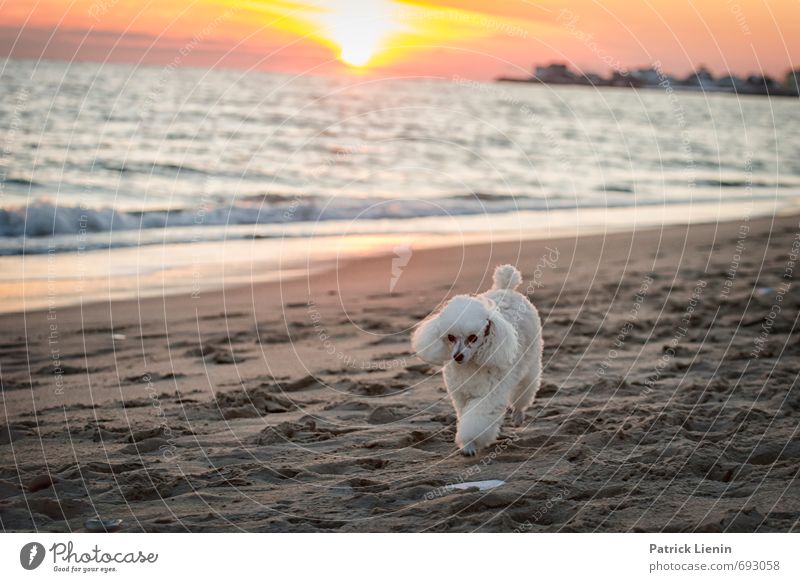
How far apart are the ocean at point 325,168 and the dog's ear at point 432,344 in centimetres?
711

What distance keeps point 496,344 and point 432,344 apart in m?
0.55

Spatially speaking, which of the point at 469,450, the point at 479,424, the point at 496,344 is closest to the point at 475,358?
the point at 496,344

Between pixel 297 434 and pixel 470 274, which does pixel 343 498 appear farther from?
pixel 470 274

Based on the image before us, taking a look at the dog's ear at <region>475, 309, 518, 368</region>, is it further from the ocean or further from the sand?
the ocean

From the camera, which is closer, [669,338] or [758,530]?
[758,530]

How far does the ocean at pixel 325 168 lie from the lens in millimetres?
19625

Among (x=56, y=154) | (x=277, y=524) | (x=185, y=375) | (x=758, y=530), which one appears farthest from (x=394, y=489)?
(x=56, y=154)

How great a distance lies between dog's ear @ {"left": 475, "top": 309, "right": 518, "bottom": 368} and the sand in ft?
2.76

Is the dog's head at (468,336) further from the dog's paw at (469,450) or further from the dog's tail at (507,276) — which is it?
the dog's tail at (507,276)

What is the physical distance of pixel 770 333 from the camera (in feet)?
41.7

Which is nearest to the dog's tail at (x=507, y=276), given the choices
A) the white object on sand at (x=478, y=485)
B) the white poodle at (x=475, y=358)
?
the white poodle at (x=475, y=358)

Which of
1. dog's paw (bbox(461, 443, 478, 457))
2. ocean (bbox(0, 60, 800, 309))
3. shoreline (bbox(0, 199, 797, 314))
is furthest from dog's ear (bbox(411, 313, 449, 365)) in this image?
ocean (bbox(0, 60, 800, 309))
